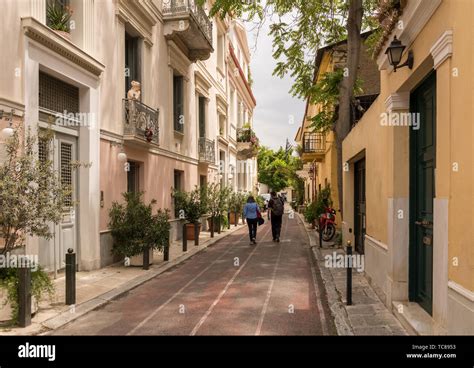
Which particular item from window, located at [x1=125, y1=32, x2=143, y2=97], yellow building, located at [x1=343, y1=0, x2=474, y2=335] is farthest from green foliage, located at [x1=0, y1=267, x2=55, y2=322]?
window, located at [x1=125, y1=32, x2=143, y2=97]

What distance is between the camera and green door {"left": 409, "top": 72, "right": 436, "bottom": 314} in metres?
5.43

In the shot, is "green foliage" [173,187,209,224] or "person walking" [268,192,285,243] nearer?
"person walking" [268,192,285,243]

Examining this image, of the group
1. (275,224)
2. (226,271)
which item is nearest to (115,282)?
(226,271)

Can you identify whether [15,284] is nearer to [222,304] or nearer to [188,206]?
[222,304]

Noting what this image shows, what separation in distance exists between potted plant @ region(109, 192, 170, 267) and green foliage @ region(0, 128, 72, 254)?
374cm

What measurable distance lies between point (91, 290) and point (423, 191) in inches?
225

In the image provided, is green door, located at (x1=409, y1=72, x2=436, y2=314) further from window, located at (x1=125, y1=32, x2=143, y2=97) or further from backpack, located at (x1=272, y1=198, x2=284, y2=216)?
backpack, located at (x1=272, y1=198, x2=284, y2=216)

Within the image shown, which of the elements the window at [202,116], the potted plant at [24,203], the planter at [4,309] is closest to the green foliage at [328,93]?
the window at [202,116]

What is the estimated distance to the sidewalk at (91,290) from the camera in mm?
5715


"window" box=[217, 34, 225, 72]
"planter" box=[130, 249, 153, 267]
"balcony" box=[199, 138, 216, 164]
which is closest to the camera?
"planter" box=[130, 249, 153, 267]

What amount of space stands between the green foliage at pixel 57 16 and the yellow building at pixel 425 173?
21.0 feet

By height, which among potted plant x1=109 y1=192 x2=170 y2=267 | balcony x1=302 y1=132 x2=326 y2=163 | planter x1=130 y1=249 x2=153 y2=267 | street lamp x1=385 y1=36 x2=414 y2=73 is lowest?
planter x1=130 y1=249 x2=153 y2=267

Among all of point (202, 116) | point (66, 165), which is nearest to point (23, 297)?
point (66, 165)
